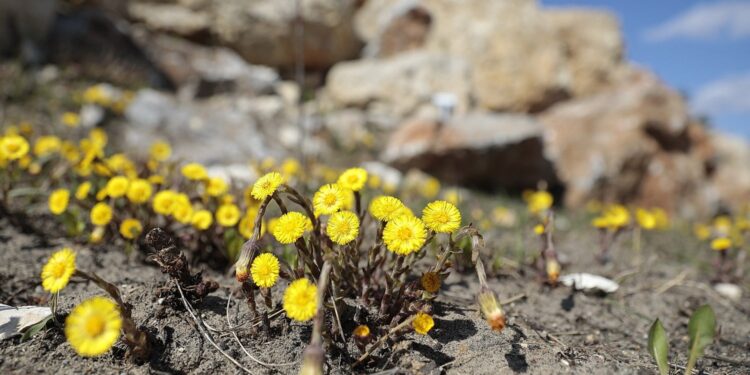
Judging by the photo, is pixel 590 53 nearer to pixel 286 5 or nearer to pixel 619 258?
pixel 286 5

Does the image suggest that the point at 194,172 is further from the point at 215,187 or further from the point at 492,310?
the point at 492,310

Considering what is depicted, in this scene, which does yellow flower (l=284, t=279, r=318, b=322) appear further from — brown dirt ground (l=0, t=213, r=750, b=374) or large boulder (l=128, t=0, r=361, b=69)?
large boulder (l=128, t=0, r=361, b=69)

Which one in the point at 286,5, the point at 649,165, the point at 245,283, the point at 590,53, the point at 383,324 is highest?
the point at 286,5

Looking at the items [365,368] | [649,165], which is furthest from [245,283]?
[649,165]

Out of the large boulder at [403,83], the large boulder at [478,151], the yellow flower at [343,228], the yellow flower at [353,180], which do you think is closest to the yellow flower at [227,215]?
the yellow flower at [353,180]

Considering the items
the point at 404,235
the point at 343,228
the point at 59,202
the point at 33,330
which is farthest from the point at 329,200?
the point at 59,202

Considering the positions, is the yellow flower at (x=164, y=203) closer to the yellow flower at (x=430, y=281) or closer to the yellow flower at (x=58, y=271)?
the yellow flower at (x=58, y=271)
